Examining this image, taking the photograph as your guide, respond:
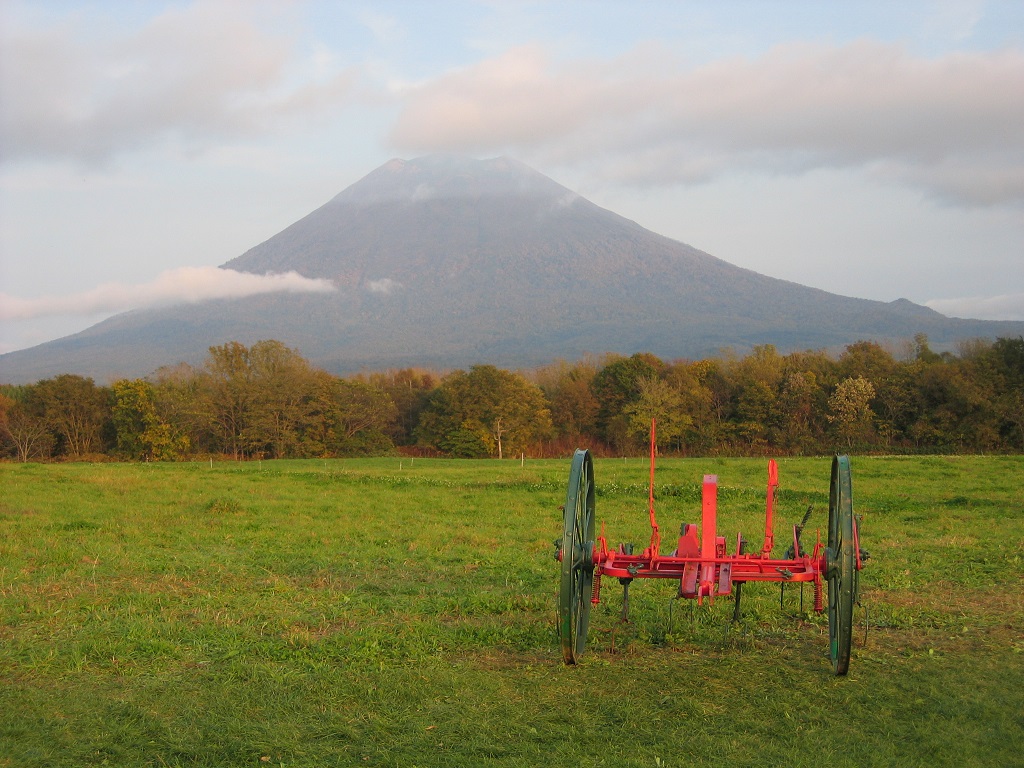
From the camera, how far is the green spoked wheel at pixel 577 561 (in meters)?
6.54

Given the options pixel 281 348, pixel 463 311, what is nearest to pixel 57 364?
pixel 463 311

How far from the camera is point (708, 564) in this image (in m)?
6.85

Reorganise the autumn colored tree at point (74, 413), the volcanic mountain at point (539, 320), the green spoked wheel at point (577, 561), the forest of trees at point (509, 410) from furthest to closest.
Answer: the volcanic mountain at point (539, 320) < the autumn colored tree at point (74, 413) < the forest of trees at point (509, 410) < the green spoked wheel at point (577, 561)

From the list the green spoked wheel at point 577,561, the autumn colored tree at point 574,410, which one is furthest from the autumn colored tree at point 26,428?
the green spoked wheel at point 577,561

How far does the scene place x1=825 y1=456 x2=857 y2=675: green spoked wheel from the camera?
6.23 meters

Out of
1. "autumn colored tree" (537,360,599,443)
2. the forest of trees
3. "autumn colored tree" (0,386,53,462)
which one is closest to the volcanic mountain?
"autumn colored tree" (537,360,599,443)

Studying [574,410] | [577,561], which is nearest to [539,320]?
[574,410]

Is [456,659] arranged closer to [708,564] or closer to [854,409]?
[708,564]

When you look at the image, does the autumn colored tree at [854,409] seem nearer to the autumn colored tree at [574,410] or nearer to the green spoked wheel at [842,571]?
the autumn colored tree at [574,410]

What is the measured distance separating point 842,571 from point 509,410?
53.9 meters

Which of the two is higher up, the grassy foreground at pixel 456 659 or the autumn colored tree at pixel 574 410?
the autumn colored tree at pixel 574 410

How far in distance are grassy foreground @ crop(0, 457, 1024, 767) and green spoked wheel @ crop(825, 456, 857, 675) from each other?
34 centimetres

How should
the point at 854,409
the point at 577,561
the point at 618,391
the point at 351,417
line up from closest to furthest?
the point at 577,561
the point at 854,409
the point at 351,417
the point at 618,391

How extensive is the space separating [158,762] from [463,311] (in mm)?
181816
